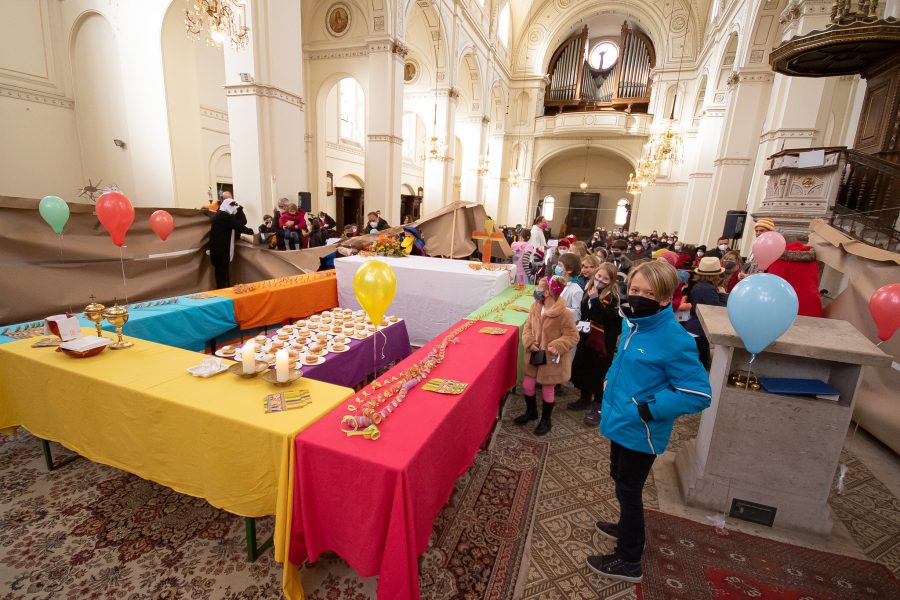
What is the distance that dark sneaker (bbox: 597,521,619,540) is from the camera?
8.12ft

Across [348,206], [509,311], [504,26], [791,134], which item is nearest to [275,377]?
[509,311]

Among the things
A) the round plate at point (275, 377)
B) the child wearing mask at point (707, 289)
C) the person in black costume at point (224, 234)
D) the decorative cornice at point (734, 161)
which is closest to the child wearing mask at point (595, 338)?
the child wearing mask at point (707, 289)

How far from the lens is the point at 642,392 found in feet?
6.49

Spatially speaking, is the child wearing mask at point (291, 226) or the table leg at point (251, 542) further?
the child wearing mask at point (291, 226)

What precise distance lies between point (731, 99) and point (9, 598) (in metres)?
16.8

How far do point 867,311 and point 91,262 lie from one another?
9.33 meters

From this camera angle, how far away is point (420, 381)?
2516 millimetres

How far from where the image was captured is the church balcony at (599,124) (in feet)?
67.8

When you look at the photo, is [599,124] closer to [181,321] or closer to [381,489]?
[181,321]

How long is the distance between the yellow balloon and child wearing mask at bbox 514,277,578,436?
1316 mm

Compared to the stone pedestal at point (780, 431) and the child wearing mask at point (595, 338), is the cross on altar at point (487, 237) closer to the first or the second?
the child wearing mask at point (595, 338)

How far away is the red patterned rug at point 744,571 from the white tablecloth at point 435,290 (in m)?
3.26

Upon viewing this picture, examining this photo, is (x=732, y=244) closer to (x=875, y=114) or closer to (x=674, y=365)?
(x=875, y=114)

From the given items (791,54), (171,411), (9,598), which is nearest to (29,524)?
(9,598)
